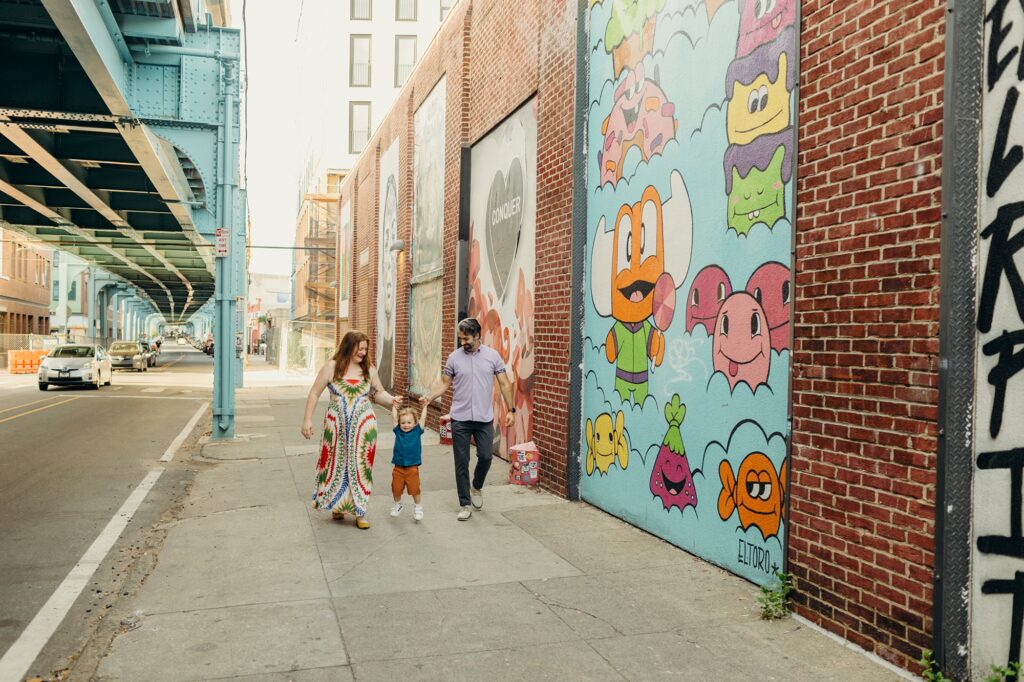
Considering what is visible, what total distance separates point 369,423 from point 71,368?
22.9m

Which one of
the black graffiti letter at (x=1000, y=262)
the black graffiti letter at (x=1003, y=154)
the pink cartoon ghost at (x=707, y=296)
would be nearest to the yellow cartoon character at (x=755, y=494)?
the pink cartoon ghost at (x=707, y=296)

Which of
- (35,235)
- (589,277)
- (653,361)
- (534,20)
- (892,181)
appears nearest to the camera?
(892,181)

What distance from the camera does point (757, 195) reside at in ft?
18.7

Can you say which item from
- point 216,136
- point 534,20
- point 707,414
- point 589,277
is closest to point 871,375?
point 707,414

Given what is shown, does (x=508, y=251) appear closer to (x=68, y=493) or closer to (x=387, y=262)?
(x=68, y=493)

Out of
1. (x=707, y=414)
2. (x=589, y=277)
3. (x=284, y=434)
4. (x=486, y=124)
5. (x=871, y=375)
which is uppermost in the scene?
(x=486, y=124)

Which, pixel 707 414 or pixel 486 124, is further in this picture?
pixel 486 124

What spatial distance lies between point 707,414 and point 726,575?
3.74 ft

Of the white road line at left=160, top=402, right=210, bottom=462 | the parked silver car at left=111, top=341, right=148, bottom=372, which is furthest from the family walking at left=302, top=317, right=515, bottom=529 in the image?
the parked silver car at left=111, top=341, right=148, bottom=372

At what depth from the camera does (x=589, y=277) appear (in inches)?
337

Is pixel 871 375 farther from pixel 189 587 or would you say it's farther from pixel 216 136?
pixel 216 136

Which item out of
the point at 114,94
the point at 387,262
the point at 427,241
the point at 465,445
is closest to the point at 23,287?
the point at 387,262

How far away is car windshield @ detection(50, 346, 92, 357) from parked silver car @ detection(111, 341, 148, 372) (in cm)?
1410

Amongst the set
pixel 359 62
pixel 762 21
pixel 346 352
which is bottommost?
pixel 346 352
